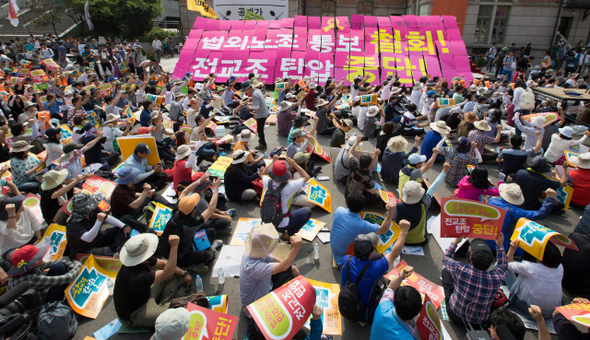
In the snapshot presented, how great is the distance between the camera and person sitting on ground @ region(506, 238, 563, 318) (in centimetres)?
385

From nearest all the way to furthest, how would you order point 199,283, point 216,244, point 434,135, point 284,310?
point 284,310, point 199,283, point 216,244, point 434,135

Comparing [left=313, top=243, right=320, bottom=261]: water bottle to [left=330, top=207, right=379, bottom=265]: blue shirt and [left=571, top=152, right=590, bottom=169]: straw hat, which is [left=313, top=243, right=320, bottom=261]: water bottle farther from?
[left=571, top=152, right=590, bottom=169]: straw hat

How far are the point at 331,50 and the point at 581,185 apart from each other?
45.6ft

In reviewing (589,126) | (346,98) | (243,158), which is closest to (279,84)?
(346,98)

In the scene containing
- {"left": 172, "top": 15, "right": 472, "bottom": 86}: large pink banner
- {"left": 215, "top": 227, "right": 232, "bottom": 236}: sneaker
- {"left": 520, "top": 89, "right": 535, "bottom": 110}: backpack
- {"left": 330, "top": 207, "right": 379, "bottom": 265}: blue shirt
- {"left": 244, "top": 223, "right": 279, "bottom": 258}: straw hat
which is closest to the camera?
{"left": 244, "top": 223, "right": 279, "bottom": 258}: straw hat

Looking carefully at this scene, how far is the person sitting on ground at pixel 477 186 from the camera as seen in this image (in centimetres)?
566

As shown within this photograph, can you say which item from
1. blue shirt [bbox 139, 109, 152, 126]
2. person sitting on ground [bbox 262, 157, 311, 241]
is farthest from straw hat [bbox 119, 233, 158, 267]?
blue shirt [bbox 139, 109, 152, 126]

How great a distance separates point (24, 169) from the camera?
6992 mm

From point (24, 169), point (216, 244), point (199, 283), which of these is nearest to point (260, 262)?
point (199, 283)

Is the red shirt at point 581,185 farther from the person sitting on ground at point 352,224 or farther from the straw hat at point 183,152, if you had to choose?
the straw hat at point 183,152

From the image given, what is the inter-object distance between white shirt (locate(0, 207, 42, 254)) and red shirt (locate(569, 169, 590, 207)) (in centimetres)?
1023

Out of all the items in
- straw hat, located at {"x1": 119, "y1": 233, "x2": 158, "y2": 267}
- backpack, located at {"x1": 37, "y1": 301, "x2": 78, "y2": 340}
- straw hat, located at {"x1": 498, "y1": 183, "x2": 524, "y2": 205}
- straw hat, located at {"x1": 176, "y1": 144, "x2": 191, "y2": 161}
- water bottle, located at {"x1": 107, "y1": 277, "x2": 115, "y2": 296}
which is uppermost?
straw hat, located at {"x1": 119, "y1": 233, "x2": 158, "y2": 267}

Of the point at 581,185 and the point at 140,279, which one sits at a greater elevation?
the point at 140,279

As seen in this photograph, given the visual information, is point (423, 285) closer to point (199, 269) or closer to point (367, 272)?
point (367, 272)
